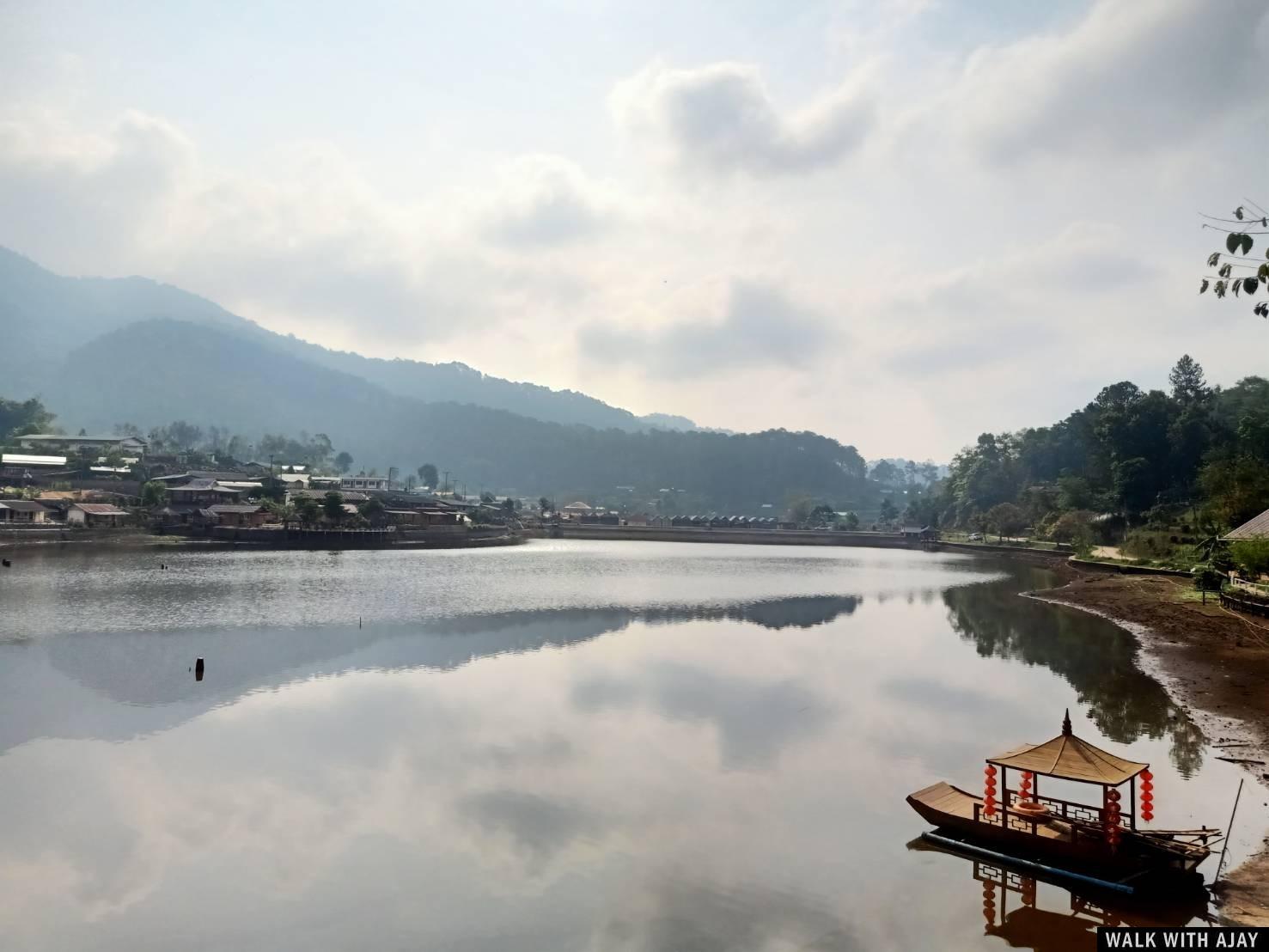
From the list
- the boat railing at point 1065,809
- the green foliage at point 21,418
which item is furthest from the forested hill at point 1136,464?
the green foliage at point 21,418

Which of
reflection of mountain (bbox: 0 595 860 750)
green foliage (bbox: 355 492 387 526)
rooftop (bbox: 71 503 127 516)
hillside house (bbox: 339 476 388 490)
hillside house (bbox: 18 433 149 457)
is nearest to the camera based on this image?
reflection of mountain (bbox: 0 595 860 750)

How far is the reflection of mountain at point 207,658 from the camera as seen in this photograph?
19.2 meters

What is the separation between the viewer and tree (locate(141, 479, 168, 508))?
7838 cm

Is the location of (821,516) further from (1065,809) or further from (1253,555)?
(1065,809)

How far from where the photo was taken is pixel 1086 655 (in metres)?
29.5

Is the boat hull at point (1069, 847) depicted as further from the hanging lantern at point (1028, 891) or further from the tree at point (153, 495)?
the tree at point (153, 495)

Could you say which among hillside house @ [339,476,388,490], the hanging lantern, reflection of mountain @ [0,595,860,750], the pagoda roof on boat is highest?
hillside house @ [339,476,388,490]

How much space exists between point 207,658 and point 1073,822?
23.2 m

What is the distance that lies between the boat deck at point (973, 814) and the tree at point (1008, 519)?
9155 centimetres

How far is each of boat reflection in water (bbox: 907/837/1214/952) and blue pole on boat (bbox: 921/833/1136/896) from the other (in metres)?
0.11

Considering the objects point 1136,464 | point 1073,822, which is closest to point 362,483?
point 1136,464

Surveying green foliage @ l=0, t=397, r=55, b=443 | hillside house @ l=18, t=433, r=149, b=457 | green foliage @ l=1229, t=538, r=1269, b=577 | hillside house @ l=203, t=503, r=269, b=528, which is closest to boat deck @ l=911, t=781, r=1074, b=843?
green foliage @ l=1229, t=538, r=1269, b=577

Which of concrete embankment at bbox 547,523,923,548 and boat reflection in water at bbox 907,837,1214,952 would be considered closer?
boat reflection in water at bbox 907,837,1214,952

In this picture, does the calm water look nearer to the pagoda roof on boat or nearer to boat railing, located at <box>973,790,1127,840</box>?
boat railing, located at <box>973,790,1127,840</box>
